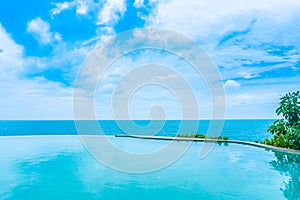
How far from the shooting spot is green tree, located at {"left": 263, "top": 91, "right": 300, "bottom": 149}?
1194 cm

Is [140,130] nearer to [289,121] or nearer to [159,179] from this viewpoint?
[289,121]

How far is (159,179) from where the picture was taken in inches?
298

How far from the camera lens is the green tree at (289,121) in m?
11.9

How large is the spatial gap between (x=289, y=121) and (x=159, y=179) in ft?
28.6

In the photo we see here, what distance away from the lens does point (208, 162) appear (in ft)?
33.5

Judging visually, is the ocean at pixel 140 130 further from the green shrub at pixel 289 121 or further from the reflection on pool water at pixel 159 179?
the reflection on pool water at pixel 159 179

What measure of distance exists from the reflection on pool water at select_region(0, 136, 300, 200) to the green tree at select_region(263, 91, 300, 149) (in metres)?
1.08

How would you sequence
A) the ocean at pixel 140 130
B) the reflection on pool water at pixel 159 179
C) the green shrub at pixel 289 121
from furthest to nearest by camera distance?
the ocean at pixel 140 130 < the green shrub at pixel 289 121 < the reflection on pool water at pixel 159 179

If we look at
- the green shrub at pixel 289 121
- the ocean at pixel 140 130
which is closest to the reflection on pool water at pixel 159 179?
the green shrub at pixel 289 121

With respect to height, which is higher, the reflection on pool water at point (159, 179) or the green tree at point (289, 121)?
the green tree at point (289, 121)

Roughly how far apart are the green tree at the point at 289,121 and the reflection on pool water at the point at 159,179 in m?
1.08

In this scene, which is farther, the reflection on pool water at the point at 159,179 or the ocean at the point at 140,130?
the ocean at the point at 140,130

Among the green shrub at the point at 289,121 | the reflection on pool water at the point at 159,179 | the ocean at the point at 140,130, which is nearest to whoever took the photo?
the reflection on pool water at the point at 159,179

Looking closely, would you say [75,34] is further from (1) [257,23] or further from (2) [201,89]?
(1) [257,23]
